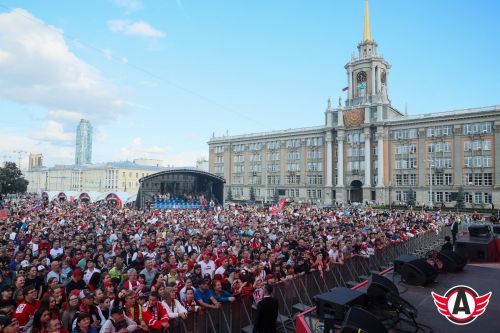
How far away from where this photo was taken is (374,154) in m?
66.2

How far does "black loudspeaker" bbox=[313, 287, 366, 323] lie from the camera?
6438 millimetres

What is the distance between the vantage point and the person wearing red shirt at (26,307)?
648cm

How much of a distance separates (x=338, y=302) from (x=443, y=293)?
4670 mm

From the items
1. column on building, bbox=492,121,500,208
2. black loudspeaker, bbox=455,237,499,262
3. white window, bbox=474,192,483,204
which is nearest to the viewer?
black loudspeaker, bbox=455,237,499,262


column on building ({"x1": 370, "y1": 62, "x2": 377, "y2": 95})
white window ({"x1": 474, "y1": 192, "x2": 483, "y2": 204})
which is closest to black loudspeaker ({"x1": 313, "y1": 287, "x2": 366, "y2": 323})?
white window ({"x1": 474, "y1": 192, "x2": 483, "y2": 204})

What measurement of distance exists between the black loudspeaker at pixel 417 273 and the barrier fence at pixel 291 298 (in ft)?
8.28

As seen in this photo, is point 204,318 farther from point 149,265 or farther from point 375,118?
point 375,118

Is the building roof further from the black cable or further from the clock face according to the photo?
the black cable

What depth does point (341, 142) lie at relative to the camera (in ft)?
229

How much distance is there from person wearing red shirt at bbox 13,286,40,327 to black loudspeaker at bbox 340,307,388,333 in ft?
19.5

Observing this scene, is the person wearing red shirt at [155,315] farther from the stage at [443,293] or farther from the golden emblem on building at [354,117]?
the golden emblem on building at [354,117]

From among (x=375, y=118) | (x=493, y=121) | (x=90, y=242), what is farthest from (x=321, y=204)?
(x=90, y=242)

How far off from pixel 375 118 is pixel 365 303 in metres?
63.9

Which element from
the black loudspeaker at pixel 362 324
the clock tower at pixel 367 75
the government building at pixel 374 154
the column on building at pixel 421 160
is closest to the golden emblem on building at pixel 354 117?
the government building at pixel 374 154
